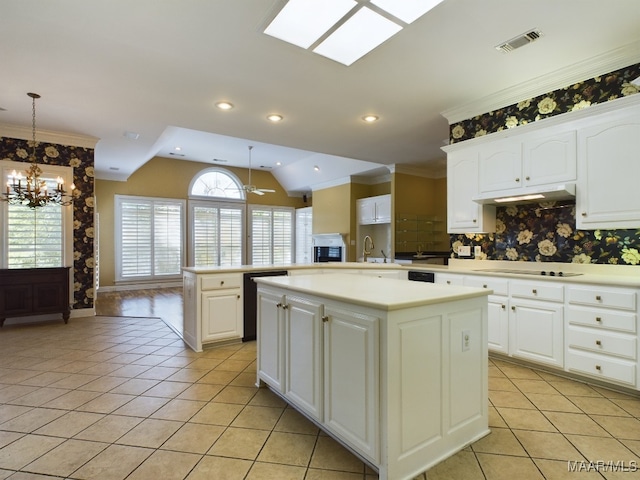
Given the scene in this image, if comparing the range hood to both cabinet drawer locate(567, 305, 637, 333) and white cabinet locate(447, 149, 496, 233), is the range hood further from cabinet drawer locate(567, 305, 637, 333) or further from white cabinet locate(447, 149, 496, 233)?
cabinet drawer locate(567, 305, 637, 333)

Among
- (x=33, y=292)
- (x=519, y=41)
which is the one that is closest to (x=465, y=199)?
(x=519, y=41)

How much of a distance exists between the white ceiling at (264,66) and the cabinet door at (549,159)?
528 millimetres

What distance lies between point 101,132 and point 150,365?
141 inches

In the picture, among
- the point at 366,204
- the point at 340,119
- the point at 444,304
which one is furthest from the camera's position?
the point at 366,204

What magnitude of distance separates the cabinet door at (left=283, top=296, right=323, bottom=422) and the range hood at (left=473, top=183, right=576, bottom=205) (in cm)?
250

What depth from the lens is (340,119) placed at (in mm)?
4297

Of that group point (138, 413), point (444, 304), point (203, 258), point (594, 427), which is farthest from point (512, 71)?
point (203, 258)

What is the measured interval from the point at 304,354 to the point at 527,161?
2792 mm

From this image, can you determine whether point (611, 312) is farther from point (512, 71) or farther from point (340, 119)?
point (340, 119)

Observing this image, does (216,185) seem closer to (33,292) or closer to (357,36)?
(33,292)

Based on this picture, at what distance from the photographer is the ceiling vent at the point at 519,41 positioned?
2531 mm

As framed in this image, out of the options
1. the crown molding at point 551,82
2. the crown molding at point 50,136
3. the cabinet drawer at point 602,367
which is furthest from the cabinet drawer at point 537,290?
the crown molding at point 50,136

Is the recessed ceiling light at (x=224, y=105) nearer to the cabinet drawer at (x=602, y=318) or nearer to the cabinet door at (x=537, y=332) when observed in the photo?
the cabinet door at (x=537, y=332)

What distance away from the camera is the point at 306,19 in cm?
232
